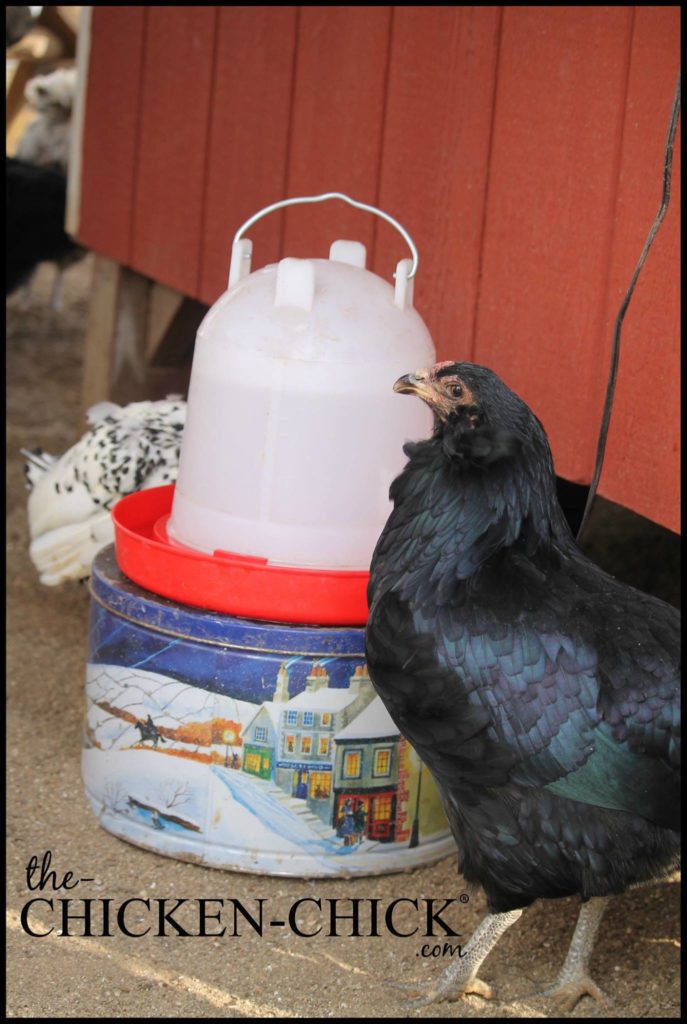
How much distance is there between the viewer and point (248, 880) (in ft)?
8.70

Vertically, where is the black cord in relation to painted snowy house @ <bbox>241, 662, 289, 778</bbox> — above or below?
above

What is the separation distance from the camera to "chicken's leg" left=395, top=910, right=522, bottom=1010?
7.56 feet

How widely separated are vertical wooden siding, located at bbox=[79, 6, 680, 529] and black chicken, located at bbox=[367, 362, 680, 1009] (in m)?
0.51

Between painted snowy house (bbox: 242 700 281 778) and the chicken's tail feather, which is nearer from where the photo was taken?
painted snowy house (bbox: 242 700 281 778)

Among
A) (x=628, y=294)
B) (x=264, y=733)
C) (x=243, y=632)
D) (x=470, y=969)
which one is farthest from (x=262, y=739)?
(x=628, y=294)

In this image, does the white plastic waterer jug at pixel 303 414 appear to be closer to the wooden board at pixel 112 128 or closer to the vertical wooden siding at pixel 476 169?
the vertical wooden siding at pixel 476 169

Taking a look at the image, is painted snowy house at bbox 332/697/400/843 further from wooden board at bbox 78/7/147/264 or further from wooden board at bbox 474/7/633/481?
wooden board at bbox 78/7/147/264

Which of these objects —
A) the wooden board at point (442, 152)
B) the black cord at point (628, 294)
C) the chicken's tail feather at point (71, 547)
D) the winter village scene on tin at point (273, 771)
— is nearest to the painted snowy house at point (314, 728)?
the winter village scene on tin at point (273, 771)

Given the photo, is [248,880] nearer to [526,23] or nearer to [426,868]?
[426,868]

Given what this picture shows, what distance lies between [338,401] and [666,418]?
26.0 inches

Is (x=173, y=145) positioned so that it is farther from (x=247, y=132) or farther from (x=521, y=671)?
(x=521, y=671)

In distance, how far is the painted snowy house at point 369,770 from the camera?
257 cm

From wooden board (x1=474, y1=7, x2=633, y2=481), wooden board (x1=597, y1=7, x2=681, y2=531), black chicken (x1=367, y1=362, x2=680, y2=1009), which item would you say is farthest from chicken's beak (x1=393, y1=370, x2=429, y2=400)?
wooden board (x1=474, y1=7, x2=633, y2=481)

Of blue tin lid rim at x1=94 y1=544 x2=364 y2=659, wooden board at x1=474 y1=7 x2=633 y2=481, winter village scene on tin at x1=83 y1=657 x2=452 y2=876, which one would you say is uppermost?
wooden board at x1=474 y1=7 x2=633 y2=481
